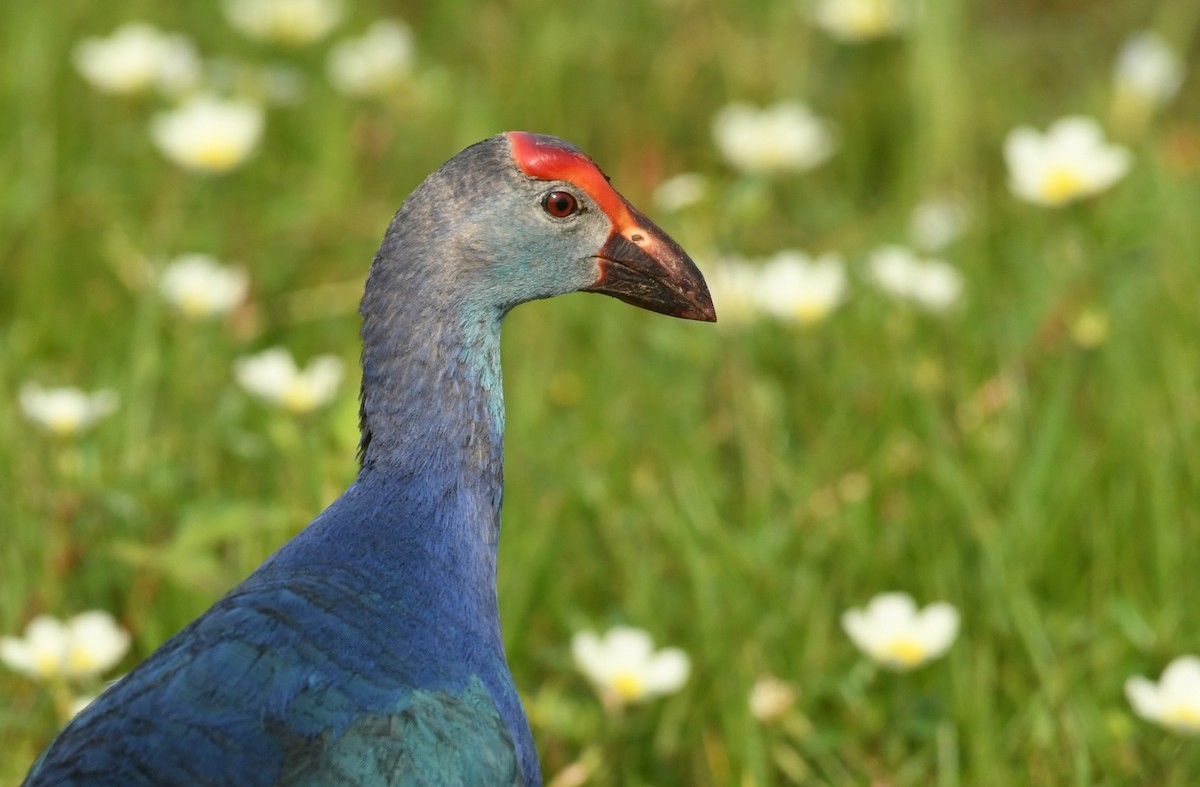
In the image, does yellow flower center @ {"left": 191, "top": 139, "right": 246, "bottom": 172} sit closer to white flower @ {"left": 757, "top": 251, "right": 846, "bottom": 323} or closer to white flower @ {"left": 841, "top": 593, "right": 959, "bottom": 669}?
white flower @ {"left": 757, "top": 251, "right": 846, "bottom": 323}

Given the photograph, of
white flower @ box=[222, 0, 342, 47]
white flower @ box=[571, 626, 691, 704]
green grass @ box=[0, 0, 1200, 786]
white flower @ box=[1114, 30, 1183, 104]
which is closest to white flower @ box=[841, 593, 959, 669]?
green grass @ box=[0, 0, 1200, 786]

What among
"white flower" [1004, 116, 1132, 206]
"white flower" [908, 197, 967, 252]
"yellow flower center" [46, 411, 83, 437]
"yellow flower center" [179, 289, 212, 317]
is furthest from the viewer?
"white flower" [908, 197, 967, 252]

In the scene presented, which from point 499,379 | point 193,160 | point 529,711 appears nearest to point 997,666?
point 529,711

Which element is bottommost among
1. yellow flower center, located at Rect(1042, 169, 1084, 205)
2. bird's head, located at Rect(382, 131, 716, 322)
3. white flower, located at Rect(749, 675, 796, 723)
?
white flower, located at Rect(749, 675, 796, 723)

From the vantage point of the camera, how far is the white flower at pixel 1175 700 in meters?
2.82

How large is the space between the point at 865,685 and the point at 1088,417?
1.18m

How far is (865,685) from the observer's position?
3320 mm

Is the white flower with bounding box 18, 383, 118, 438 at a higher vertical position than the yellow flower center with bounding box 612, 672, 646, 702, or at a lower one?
higher

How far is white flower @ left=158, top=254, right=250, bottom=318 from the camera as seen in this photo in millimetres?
3904

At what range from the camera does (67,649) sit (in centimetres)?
293

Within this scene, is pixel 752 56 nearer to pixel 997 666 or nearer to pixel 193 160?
pixel 193 160

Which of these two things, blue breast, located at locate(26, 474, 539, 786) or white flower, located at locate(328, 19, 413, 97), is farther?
white flower, located at locate(328, 19, 413, 97)

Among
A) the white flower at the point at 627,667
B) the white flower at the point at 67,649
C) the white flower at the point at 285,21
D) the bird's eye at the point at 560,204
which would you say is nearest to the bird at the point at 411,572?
the bird's eye at the point at 560,204

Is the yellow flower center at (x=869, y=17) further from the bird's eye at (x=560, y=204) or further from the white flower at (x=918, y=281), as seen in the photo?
the bird's eye at (x=560, y=204)
